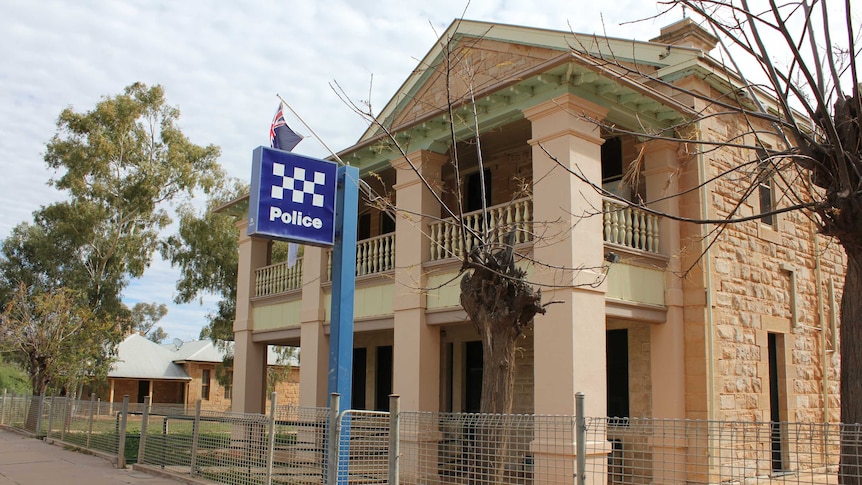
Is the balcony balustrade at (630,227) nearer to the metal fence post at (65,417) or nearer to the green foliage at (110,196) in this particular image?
the metal fence post at (65,417)

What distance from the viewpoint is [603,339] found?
10844 millimetres

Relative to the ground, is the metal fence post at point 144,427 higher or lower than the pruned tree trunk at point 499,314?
lower

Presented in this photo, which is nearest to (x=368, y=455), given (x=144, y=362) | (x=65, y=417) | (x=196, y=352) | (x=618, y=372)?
(x=618, y=372)

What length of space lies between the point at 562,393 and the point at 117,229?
85.8ft

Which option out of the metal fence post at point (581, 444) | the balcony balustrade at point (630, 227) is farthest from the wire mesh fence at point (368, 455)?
the balcony balustrade at point (630, 227)

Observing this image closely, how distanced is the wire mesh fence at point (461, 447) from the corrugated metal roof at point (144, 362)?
2345cm

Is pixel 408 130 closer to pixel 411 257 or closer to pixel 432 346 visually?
pixel 411 257

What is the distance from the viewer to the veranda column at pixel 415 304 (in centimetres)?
1299

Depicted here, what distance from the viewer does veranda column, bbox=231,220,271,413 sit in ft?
60.1

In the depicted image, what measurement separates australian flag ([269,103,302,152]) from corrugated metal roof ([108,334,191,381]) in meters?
30.2

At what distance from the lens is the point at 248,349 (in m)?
18.6

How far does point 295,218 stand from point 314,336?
24.5ft

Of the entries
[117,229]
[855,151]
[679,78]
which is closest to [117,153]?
[117,229]

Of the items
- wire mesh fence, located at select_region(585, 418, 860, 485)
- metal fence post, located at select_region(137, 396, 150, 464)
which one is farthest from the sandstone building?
metal fence post, located at select_region(137, 396, 150, 464)
